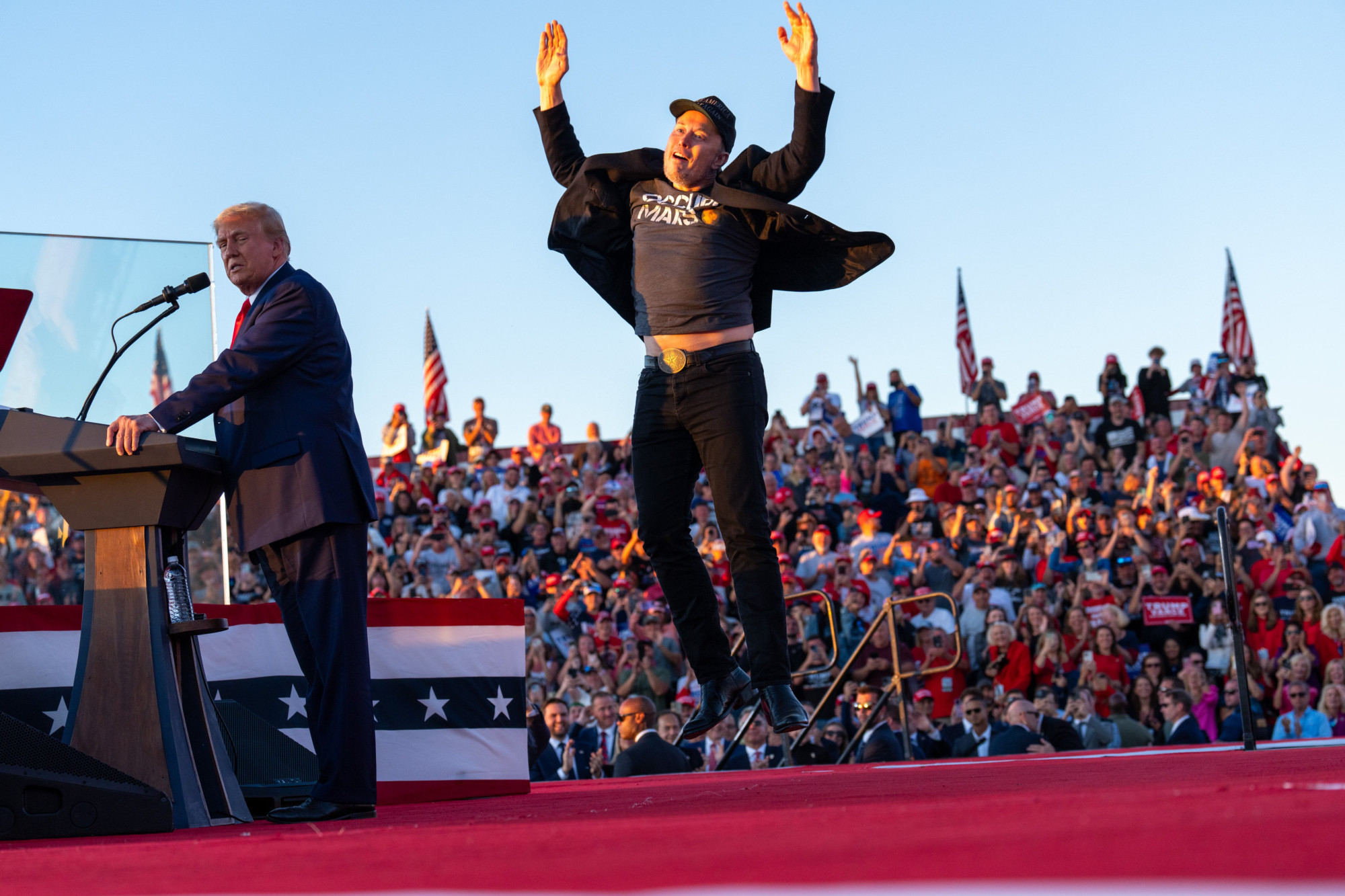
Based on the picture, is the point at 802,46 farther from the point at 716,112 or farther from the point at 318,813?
the point at 318,813

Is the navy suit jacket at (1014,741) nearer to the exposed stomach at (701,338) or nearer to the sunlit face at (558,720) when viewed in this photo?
the sunlit face at (558,720)

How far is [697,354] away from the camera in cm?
418

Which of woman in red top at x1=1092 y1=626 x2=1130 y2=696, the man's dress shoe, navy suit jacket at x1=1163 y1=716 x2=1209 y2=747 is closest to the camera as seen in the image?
the man's dress shoe

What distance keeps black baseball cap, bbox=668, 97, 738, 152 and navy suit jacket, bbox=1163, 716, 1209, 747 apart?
666cm

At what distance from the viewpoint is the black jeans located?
13.6 ft

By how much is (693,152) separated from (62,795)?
2486 mm

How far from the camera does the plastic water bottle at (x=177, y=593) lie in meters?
3.91

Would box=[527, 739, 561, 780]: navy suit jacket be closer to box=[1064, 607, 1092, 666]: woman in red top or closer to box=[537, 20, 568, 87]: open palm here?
box=[1064, 607, 1092, 666]: woman in red top

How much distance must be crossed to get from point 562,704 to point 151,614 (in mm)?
6353

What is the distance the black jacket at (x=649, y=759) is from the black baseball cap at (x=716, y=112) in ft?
13.8

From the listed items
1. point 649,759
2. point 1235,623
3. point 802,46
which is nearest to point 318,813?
point 802,46

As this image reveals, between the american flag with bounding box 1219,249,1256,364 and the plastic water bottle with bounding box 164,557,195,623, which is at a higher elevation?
the american flag with bounding box 1219,249,1256,364

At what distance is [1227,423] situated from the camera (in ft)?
46.9

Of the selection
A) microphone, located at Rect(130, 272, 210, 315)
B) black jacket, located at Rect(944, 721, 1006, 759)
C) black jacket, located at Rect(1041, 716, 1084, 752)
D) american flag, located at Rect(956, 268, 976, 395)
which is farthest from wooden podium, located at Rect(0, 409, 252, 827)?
american flag, located at Rect(956, 268, 976, 395)
